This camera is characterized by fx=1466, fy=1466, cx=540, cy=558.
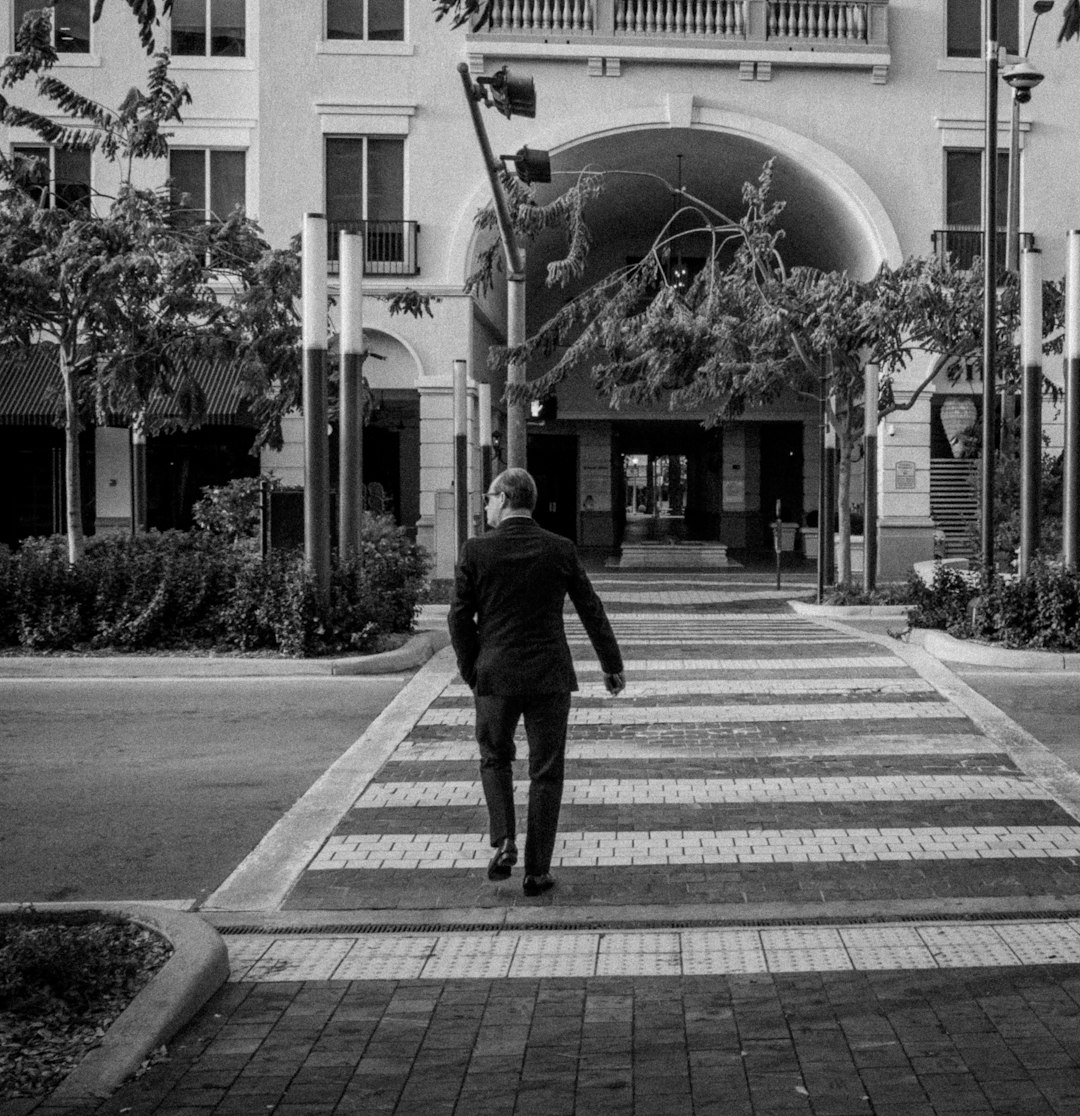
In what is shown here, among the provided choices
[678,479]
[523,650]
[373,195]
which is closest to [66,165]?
[373,195]

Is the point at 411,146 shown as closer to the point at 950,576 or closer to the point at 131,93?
the point at 131,93

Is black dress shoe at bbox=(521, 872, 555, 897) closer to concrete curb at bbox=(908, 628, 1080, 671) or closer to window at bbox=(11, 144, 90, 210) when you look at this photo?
concrete curb at bbox=(908, 628, 1080, 671)

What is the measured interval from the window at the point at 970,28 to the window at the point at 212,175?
564 inches

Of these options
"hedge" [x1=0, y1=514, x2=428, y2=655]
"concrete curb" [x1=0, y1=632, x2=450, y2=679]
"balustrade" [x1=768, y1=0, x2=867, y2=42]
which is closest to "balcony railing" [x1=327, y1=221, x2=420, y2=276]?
"balustrade" [x1=768, y1=0, x2=867, y2=42]

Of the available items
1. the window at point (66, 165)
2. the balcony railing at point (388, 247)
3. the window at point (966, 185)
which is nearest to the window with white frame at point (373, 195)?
the balcony railing at point (388, 247)

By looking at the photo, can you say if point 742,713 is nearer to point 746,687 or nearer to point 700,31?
point 746,687

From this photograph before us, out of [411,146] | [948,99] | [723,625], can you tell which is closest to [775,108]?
[948,99]

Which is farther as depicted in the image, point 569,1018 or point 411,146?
point 411,146

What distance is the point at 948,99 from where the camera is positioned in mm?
29297

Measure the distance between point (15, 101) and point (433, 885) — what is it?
85.3ft

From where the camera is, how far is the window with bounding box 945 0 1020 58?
1147 inches

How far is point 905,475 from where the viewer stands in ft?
97.0

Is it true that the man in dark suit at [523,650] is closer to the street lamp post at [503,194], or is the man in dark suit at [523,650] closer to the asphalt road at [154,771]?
the asphalt road at [154,771]

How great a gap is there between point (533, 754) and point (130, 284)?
1146 cm
